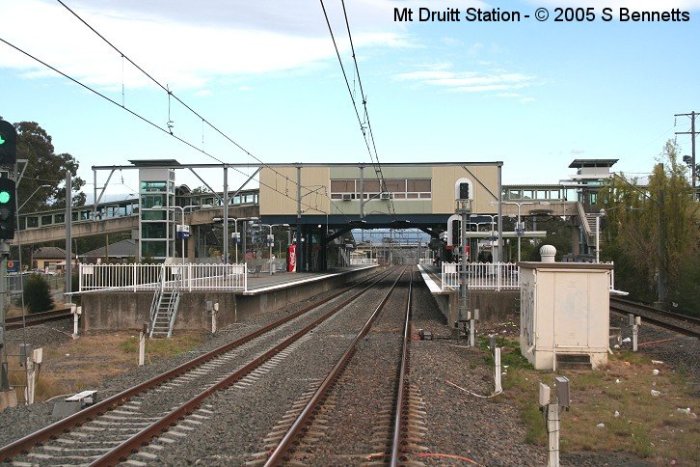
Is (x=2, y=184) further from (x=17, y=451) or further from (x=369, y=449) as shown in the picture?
(x=369, y=449)

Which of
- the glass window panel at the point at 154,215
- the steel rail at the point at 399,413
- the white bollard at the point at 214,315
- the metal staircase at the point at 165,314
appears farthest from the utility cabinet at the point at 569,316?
the glass window panel at the point at 154,215

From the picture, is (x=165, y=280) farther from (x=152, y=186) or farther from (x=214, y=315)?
(x=152, y=186)

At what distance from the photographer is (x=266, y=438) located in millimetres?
8852

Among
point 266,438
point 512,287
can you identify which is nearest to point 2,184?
point 266,438

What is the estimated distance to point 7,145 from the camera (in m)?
11.3

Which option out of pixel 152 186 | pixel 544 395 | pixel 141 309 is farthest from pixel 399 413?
pixel 152 186

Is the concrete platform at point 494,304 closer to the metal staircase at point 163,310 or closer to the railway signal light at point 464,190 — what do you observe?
the railway signal light at point 464,190

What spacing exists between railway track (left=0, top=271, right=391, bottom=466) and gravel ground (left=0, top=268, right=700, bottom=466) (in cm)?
25

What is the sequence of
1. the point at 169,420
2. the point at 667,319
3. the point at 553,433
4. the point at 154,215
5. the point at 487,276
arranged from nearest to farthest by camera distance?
the point at 553,433 < the point at 169,420 < the point at 487,276 < the point at 667,319 < the point at 154,215

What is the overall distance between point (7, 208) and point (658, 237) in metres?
28.7

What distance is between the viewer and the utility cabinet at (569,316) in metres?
14.3

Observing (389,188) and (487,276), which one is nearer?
(487,276)

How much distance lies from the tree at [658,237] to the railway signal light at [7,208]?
2505cm

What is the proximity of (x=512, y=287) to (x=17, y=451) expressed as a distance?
17.8 meters
